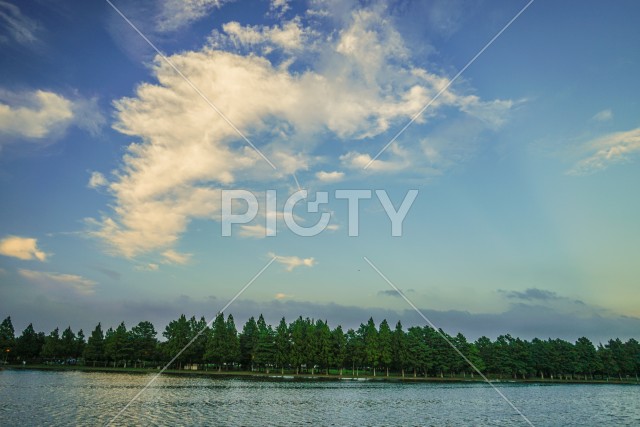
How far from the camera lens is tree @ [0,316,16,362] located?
4904 inches

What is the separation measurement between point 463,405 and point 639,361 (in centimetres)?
A: 14802

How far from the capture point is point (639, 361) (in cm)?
15912

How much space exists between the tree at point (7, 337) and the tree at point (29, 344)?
1.72 meters

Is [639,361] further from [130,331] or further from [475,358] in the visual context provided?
[130,331]

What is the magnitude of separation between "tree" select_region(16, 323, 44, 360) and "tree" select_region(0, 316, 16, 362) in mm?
1724

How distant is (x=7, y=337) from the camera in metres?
132

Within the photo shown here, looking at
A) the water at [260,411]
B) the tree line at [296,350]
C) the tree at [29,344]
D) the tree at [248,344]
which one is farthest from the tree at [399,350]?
the tree at [29,344]

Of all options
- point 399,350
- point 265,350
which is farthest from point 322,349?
point 399,350

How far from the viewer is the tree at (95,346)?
116938 mm

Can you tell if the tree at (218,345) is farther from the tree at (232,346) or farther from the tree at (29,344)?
the tree at (29,344)

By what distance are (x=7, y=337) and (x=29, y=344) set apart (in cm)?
716

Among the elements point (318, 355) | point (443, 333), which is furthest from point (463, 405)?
point (443, 333)

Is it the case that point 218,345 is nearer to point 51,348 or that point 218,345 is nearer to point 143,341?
point 143,341

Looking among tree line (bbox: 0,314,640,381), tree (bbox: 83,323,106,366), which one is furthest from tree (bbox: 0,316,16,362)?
tree (bbox: 83,323,106,366)
